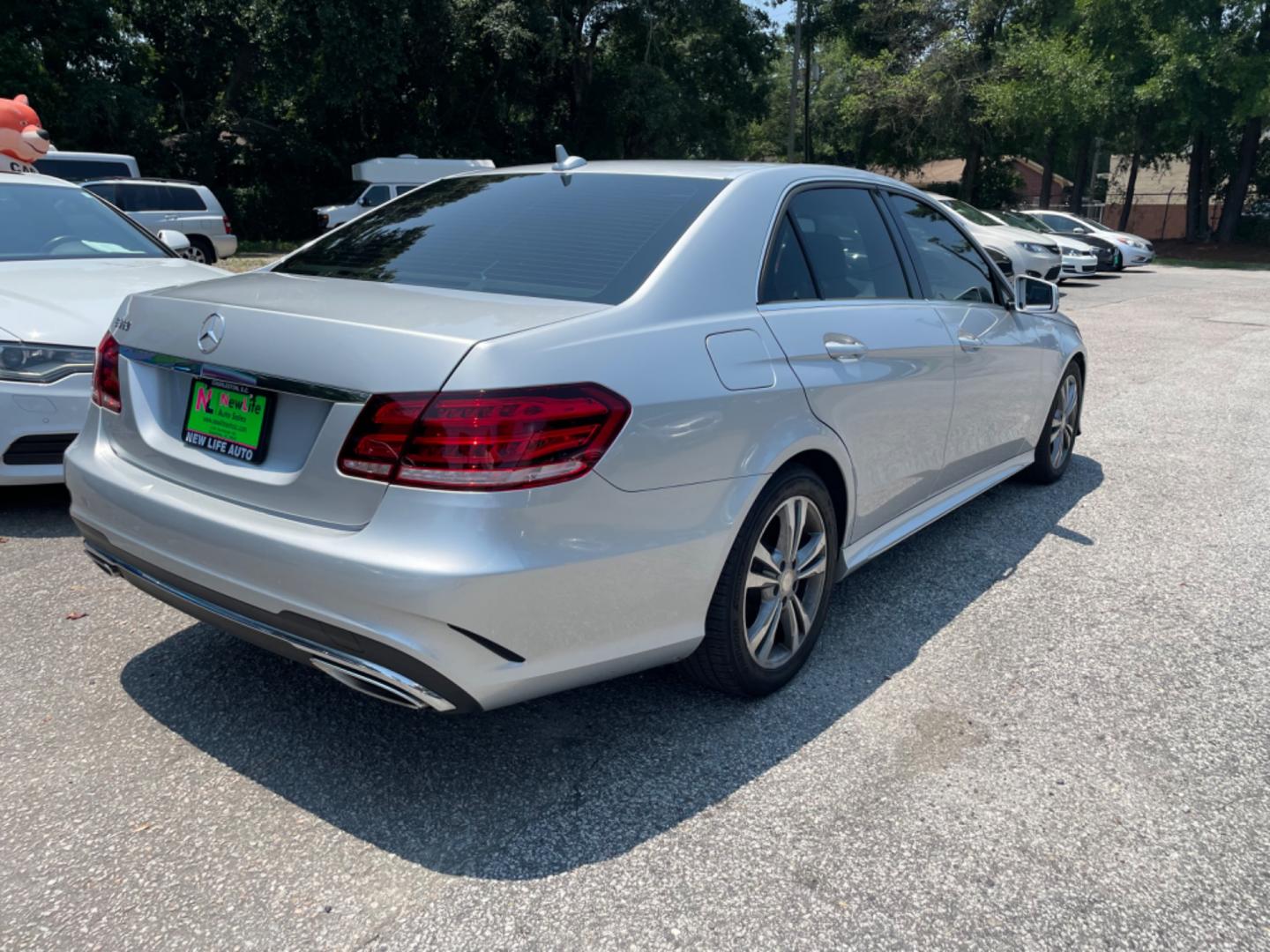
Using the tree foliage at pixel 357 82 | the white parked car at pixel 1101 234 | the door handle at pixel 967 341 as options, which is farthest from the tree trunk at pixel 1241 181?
the door handle at pixel 967 341

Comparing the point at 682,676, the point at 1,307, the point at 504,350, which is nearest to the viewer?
the point at 504,350

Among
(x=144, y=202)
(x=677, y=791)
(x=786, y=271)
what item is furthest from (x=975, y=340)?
(x=144, y=202)

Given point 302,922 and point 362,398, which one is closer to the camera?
point 302,922

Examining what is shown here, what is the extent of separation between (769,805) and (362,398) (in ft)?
4.86

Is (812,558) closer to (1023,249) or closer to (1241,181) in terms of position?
(1023,249)

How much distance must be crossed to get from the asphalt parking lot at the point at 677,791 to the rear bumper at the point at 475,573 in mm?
404

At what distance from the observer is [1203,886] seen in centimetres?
246

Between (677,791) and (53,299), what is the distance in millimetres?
3904

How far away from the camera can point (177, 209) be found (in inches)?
689

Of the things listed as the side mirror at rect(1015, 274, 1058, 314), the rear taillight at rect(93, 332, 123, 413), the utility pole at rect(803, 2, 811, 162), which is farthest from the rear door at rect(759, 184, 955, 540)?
the utility pole at rect(803, 2, 811, 162)

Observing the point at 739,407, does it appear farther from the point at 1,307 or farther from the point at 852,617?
the point at 1,307

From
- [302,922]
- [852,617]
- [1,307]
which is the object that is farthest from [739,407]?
[1,307]

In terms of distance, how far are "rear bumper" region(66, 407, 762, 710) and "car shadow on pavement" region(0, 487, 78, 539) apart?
2.12 metres

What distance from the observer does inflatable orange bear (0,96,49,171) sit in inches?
441
